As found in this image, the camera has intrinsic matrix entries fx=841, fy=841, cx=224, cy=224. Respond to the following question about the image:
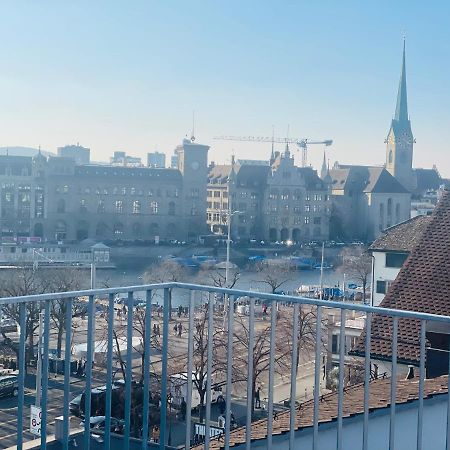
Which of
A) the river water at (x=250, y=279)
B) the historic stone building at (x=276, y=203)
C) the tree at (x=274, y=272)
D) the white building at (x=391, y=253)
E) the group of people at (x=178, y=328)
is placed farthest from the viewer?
the historic stone building at (x=276, y=203)

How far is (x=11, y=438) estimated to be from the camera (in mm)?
1455

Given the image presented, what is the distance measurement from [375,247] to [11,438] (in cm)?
654

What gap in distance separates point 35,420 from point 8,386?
80 mm

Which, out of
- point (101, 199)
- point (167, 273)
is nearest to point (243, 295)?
point (167, 273)

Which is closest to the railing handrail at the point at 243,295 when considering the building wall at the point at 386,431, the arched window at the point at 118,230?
the building wall at the point at 386,431

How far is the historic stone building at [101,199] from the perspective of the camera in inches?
1089

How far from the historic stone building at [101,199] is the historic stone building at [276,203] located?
1.07 metres

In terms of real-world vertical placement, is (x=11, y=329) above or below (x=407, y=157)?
below

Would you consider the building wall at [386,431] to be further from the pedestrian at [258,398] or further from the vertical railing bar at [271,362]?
the pedestrian at [258,398]

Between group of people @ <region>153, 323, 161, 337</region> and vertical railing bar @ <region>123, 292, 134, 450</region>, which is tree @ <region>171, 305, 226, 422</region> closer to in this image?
group of people @ <region>153, 323, 161, 337</region>

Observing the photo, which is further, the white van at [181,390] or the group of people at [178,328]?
the group of people at [178,328]

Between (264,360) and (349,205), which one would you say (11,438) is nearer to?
(264,360)

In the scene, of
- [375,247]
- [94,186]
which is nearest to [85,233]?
[94,186]

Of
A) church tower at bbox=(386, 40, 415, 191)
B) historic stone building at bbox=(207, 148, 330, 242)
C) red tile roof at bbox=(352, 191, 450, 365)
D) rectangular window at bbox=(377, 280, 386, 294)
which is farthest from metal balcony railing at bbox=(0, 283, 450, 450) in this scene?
church tower at bbox=(386, 40, 415, 191)
